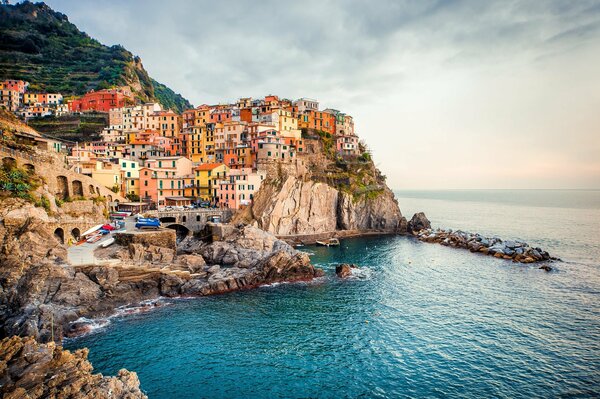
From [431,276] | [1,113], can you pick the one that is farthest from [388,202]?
[1,113]

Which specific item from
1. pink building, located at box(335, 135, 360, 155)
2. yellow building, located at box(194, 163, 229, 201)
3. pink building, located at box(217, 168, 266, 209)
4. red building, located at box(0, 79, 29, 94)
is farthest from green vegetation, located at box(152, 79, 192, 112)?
pink building, located at box(217, 168, 266, 209)

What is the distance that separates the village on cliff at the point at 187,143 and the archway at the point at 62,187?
624cm

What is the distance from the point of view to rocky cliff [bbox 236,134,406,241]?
70.2m

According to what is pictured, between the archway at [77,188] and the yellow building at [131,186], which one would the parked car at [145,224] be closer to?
the archway at [77,188]

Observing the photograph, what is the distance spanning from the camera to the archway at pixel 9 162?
1706 inches

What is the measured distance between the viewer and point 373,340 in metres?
30.5

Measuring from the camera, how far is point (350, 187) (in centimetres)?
8294

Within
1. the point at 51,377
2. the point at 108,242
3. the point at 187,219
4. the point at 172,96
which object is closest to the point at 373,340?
the point at 51,377

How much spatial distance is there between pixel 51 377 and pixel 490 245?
6779cm

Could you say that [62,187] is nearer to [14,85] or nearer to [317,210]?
[317,210]

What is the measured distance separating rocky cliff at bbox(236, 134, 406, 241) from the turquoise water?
86.8 ft

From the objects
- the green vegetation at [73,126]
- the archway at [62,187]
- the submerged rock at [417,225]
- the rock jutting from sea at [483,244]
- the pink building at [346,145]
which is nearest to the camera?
the archway at [62,187]

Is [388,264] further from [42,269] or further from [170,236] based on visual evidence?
[42,269]

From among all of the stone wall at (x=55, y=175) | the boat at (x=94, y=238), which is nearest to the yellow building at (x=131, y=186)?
the stone wall at (x=55, y=175)
